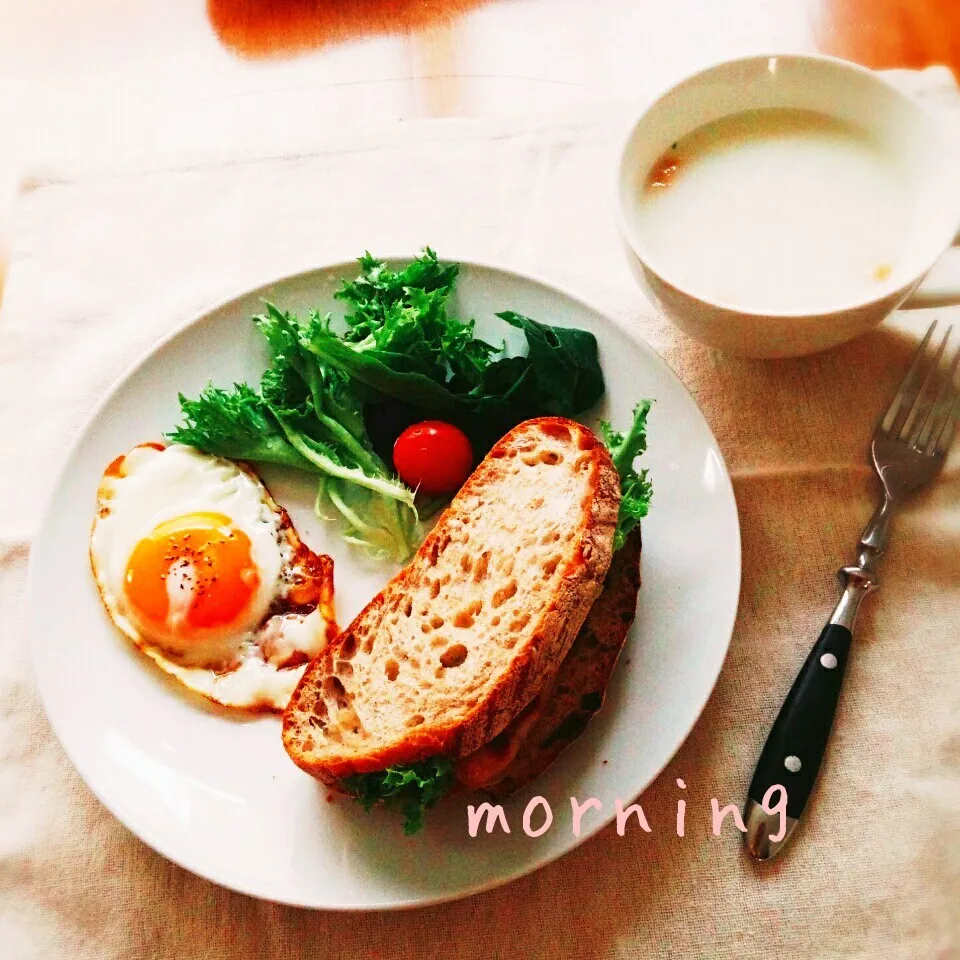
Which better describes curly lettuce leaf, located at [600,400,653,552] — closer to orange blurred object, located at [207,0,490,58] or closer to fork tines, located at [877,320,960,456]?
fork tines, located at [877,320,960,456]

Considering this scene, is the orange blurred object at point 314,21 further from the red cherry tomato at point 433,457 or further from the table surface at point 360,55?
the red cherry tomato at point 433,457

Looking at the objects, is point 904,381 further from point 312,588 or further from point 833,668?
point 312,588

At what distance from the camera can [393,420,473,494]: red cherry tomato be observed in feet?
8.01

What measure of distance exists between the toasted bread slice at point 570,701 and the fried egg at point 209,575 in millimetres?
557

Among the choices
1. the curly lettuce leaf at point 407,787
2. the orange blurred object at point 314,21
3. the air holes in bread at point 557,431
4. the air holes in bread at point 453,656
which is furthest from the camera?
the orange blurred object at point 314,21

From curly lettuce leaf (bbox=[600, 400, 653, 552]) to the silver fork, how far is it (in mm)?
545

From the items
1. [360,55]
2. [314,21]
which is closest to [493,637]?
[360,55]

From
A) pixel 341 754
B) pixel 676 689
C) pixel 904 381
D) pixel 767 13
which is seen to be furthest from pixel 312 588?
pixel 767 13

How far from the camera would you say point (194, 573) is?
241 centimetres

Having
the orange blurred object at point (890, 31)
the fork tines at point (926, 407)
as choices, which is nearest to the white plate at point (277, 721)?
the fork tines at point (926, 407)

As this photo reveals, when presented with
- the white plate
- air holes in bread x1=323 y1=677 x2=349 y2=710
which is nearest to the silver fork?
the white plate

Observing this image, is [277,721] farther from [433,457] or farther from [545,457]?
[545,457]

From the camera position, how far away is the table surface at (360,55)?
3131mm

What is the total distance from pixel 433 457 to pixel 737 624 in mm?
884
